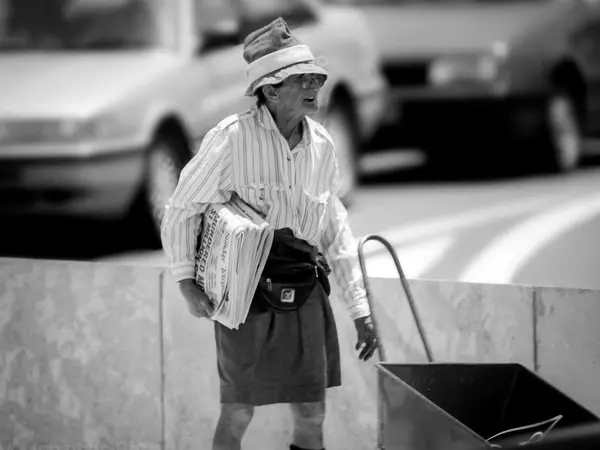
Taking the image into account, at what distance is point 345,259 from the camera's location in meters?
5.08

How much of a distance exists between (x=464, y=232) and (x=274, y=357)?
17.5ft

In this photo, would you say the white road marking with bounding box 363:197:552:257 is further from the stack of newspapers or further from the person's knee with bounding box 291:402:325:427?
the stack of newspapers

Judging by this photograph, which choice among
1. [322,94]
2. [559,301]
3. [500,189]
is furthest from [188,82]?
[559,301]

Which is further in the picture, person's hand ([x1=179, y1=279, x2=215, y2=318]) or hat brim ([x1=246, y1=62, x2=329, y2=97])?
person's hand ([x1=179, y1=279, x2=215, y2=318])

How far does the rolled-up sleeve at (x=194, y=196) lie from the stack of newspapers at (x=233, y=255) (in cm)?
4

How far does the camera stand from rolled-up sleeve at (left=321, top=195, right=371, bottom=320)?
16.7 feet

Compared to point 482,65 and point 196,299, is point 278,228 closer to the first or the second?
point 196,299

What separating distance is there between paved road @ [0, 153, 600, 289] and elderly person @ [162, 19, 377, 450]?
2.76 meters

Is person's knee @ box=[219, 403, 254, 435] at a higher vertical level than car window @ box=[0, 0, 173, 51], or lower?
lower

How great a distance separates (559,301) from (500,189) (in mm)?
6973

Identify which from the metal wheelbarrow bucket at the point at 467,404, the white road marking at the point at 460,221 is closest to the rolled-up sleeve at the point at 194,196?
the metal wheelbarrow bucket at the point at 467,404

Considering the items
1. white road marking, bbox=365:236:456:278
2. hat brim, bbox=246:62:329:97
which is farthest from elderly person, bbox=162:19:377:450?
white road marking, bbox=365:236:456:278

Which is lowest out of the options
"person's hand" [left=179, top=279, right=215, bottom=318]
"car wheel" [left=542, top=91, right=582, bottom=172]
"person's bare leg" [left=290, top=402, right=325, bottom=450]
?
"person's bare leg" [left=290, top=402, right=325, bottom=450]

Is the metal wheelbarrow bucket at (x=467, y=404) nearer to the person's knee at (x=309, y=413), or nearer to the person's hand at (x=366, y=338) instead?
the person's hand at (x=366, y=338)
